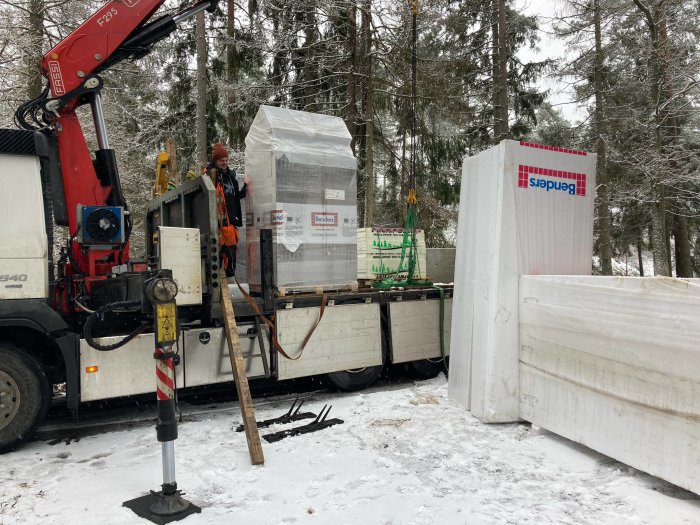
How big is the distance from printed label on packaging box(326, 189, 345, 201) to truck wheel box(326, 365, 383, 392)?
2.34 meters

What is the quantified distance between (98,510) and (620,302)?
4213 mm

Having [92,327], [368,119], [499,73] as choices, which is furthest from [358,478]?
[499,73]

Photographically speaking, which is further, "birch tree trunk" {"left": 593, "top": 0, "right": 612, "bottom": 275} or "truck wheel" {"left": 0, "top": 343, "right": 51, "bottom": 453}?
"birch tree trunk" {"left": 593, "top": 0, "right": 612, "bottom": 275}

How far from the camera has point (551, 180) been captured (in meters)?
5.57

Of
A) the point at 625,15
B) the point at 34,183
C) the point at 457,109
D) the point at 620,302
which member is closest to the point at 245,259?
the point at 34,183

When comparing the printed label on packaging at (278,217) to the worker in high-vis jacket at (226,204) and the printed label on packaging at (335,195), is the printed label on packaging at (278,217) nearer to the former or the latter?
the worker in high-vis jacket at (226,204)

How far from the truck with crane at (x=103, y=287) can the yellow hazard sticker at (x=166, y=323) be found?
808 mm

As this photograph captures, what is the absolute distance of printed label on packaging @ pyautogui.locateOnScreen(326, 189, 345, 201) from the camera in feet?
20.8

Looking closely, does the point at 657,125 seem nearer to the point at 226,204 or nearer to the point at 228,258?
the point at 226,204

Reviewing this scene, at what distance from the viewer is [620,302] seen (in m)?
4.14

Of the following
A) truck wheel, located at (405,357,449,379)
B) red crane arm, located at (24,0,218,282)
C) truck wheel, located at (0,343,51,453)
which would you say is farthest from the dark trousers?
truck wheel, located at (405,357,449,379)

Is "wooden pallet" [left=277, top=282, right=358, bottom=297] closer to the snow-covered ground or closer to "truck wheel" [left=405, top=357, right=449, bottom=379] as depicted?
the snow-covered ground

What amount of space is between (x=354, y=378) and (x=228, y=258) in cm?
241

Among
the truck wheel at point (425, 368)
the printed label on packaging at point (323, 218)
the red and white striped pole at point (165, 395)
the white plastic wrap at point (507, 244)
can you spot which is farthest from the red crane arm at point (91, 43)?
the truck wheel at point (425, 368)
